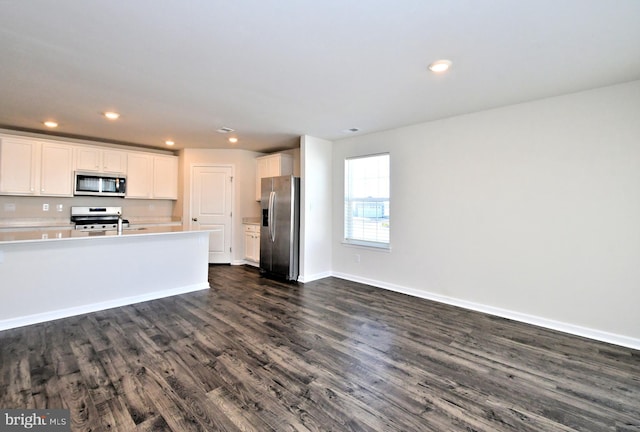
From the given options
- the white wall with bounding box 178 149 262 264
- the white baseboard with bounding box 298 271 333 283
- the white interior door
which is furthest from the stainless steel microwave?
the white baseboard with bounding box 298 271 333 283

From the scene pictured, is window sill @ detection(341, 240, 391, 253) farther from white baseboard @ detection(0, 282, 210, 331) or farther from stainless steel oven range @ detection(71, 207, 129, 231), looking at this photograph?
stainless steel oven range @ detection(71, 207, 129, 231)

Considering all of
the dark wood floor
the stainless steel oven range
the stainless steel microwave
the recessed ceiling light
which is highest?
the recessed ceiling light

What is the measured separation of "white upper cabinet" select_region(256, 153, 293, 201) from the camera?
591 centimetres

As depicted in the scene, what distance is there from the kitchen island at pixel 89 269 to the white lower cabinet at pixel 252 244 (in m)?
1.57

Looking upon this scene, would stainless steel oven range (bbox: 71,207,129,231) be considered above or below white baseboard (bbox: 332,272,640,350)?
above

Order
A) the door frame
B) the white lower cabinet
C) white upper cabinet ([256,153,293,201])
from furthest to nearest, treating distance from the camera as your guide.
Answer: the door frame → the white lower cabinet → white upper cabinet ([256,153,293,201])

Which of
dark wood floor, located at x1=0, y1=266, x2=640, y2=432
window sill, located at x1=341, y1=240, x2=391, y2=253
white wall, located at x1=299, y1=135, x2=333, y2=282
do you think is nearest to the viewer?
dark wood floor, located at x1=0, y1=266, x2=640, y2=432

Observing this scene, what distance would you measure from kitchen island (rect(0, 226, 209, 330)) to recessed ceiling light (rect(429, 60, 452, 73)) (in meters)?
3.69

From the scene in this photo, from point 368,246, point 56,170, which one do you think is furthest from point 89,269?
point 368,246

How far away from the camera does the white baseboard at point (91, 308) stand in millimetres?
3076

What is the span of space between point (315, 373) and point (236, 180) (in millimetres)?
4847

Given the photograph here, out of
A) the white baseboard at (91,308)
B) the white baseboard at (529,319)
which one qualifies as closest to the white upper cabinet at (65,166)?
the white baseboard at (91,308)

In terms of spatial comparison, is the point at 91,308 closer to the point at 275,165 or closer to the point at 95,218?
the point at 95,218

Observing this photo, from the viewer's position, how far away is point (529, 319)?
3.33 m
